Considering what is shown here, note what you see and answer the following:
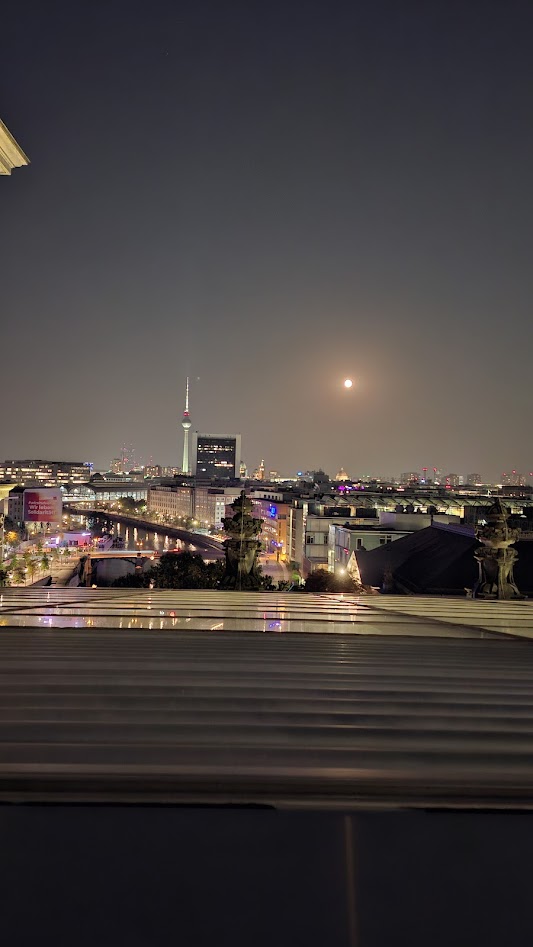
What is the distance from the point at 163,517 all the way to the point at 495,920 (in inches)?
4623

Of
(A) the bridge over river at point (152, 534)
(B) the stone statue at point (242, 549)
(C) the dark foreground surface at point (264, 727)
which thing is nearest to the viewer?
(C) the dark foreground surface at point (264, 727)

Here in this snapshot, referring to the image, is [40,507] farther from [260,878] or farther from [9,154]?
[260,878]

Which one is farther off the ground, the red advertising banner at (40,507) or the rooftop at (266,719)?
the red advertising banner at (40,507)

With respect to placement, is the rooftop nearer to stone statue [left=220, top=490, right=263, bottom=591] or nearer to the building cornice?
the building cornice

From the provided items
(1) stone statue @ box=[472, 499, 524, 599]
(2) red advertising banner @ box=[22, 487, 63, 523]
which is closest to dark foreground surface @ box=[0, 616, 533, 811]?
Result: (1) stone statue @ box=[472, 499, 524, 599]

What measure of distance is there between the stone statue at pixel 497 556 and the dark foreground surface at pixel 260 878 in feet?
31.9

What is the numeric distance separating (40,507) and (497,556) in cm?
4478

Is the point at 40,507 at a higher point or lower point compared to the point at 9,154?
lower

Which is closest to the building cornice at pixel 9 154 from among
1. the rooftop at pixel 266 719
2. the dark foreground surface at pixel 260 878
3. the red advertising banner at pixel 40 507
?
the rooftop at pixel 266 719

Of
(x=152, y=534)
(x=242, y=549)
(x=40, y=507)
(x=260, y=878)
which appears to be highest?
(x=40, y=507)

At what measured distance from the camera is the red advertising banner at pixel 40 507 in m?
48.1

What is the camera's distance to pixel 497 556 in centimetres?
1105

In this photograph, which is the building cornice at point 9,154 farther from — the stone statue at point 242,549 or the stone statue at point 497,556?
the stone statue at point 497,556

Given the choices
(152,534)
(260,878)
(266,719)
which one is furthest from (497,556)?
(152,534)
